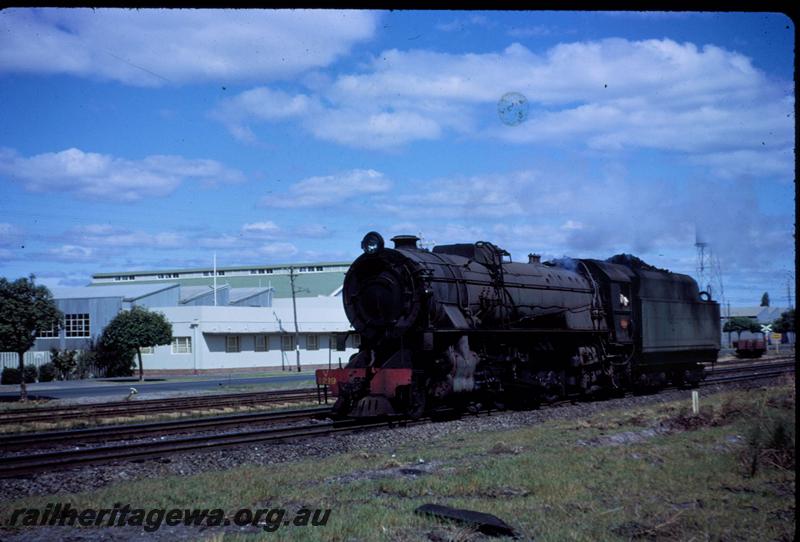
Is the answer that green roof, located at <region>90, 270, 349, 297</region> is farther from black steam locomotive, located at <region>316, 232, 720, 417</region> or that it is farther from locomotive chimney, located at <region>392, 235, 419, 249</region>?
locomotive chimney, located at <region>392, 235, 419, 249</region>

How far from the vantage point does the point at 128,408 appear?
23.6 m

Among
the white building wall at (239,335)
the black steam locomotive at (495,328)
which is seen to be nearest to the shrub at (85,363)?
the white building wall at (239,335)

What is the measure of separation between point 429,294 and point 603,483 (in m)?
8.12

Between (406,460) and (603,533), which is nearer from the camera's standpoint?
(603,533)

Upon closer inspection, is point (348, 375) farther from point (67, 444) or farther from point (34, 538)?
point (34, 538)

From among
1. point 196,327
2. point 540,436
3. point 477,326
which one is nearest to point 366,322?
point 477,326

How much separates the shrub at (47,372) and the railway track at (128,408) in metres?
25.6

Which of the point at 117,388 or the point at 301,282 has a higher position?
the point at 301,282

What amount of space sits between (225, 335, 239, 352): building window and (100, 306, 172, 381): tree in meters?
6.27

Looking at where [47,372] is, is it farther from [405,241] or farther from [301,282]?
[301,282]

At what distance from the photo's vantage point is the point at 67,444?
15.4m

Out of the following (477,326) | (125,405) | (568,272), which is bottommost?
(125,405)

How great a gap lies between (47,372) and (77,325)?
246 inches

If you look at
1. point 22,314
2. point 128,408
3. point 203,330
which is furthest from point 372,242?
point 203,330
